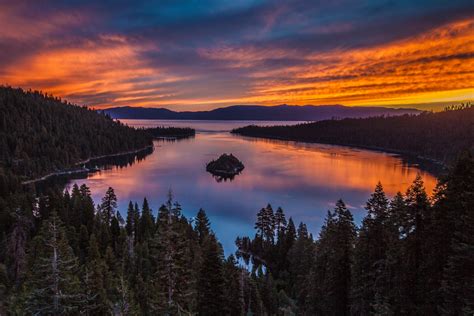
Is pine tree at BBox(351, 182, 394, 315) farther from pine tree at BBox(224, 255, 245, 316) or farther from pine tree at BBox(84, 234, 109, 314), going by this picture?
pine tree at BBox(84, 234, 109, 314)

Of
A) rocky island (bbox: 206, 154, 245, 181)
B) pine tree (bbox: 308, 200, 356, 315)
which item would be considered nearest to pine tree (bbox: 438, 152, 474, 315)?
pine tree (bbox: 308, 200, 356, 315)

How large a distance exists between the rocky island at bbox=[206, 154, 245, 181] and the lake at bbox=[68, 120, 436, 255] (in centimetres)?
351

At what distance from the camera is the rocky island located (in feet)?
436

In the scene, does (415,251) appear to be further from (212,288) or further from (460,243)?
(212,288)

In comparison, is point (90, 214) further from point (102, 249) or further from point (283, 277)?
point (283, 277)

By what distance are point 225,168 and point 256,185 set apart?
27.8m

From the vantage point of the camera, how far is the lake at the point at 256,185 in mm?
80062

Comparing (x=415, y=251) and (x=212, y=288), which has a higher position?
(x=415, y=251)

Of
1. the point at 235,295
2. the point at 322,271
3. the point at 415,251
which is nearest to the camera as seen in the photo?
the point at 415,251

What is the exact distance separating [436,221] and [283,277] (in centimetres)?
3578

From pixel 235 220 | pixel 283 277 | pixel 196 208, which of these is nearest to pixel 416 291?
pixel 283 277

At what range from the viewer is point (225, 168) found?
137625 mm

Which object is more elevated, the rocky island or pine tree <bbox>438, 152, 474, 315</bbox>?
pine tree <bbox>438, 152, 474, 315</bbox>

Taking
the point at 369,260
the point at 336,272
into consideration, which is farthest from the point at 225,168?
the point at 369,260
